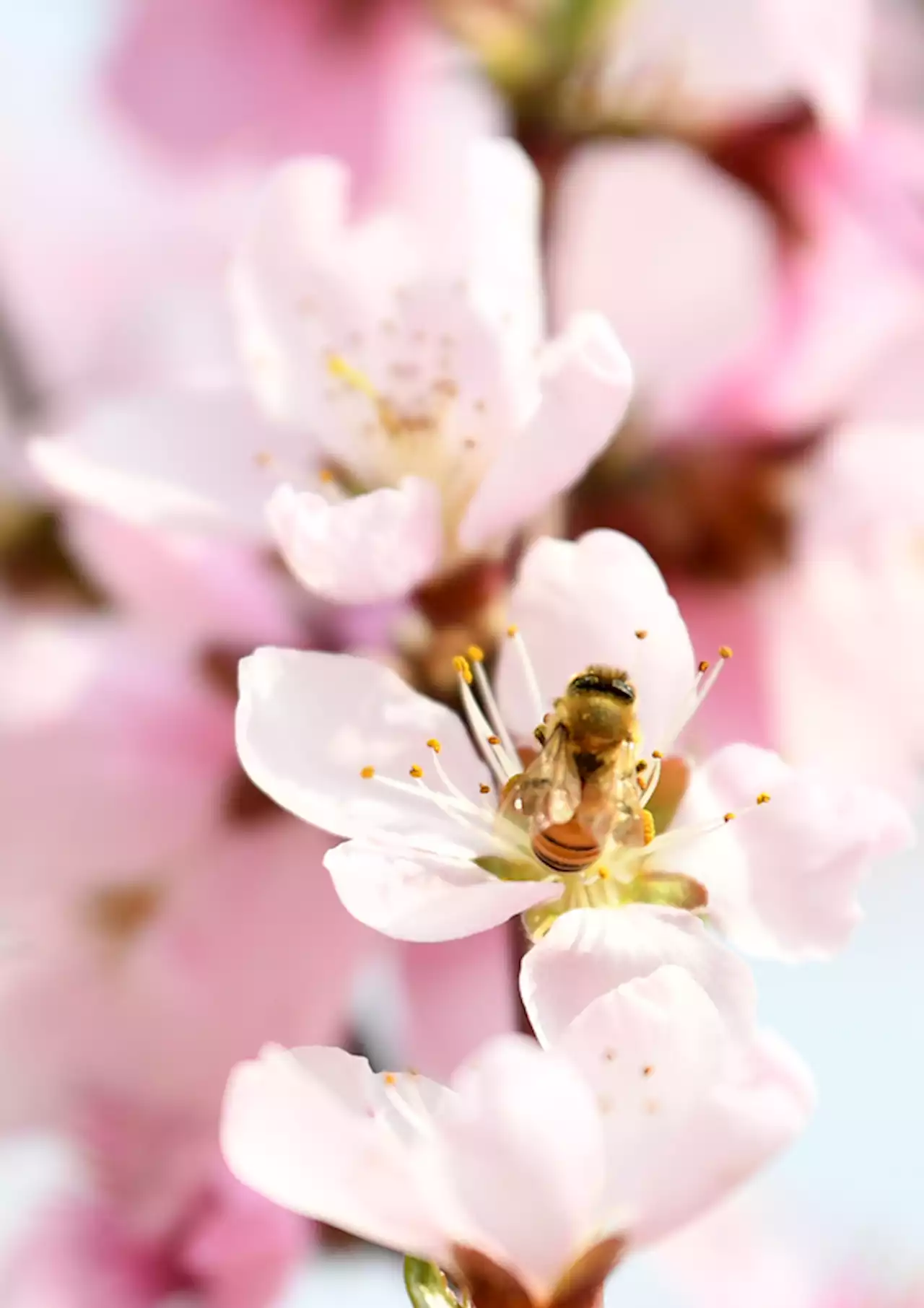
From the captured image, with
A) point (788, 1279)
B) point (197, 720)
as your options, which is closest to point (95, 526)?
point (197, 720)

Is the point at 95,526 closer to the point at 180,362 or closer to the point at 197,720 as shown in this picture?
the point at 197,720

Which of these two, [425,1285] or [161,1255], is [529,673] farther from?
[161,1255]

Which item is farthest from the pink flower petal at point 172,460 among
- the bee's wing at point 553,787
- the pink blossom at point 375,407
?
the bee's wing at point 553,787

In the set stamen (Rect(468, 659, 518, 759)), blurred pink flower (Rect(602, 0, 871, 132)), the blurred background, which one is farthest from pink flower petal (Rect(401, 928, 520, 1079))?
blurred pink flower (Rect(602, 0, 871, 132))

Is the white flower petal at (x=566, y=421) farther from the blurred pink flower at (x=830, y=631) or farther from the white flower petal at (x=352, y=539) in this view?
the blurred pink flower at (x=830, y=631)

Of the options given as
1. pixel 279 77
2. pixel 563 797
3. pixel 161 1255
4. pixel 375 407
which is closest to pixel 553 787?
pixel 563 797

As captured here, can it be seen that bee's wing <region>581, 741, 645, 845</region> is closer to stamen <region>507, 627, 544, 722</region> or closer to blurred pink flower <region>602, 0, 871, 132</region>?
stamen <region>507, 627, 544, 722</region>
